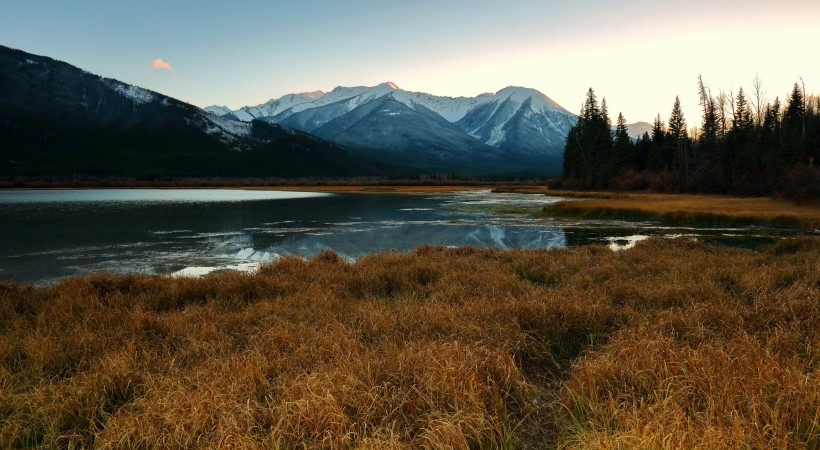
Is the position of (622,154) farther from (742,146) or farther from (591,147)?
(742,146)

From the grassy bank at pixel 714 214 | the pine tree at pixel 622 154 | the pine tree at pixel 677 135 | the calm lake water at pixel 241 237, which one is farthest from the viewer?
the pine tree at pixel 622 154

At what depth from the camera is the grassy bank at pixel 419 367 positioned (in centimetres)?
514

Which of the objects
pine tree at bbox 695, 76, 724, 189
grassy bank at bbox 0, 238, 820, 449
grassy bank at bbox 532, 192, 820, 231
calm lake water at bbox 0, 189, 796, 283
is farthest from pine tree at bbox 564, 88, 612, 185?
grassy bank at bbox 0, 238, 820, 449

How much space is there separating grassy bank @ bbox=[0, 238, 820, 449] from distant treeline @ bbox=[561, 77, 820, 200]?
4779 cm

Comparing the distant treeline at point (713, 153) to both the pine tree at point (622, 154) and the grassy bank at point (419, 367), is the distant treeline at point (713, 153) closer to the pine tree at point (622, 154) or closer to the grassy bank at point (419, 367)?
the pine tree at point (622, 154)

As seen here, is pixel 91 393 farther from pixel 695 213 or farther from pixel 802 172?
pixel 802 172

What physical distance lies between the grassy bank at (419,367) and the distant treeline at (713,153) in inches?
1882

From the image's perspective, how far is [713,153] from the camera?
→ 68.4 meters

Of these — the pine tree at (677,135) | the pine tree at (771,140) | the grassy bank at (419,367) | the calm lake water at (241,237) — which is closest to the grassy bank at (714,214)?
the calm lake water at (241,237)

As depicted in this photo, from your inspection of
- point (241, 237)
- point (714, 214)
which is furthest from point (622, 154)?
point (241, 237)

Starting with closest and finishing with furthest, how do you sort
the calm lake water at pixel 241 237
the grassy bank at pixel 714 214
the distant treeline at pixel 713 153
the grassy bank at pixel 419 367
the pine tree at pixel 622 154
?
the grassy bank at pixel 419 367 → the calm lake water at pixel 241 237 → the grassy bank at pixel 714 214 → the distant treeline at pixel 713 153 → the pine tree at pixel 622 154

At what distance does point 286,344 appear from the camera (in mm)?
8305

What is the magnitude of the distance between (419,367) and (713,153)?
251 ft

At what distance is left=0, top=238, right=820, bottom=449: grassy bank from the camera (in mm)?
5145
